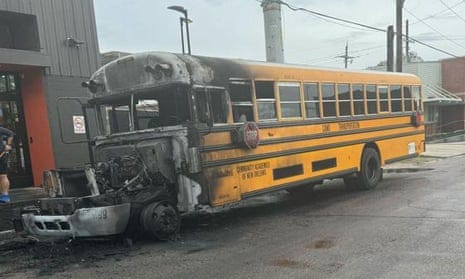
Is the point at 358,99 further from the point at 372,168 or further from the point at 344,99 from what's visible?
the point at 372,168

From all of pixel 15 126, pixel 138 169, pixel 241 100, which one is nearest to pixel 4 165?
pixel 15 126

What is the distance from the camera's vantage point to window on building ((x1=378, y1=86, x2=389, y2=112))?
11758mm

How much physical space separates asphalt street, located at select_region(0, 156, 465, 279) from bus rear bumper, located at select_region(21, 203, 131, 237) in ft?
0.95

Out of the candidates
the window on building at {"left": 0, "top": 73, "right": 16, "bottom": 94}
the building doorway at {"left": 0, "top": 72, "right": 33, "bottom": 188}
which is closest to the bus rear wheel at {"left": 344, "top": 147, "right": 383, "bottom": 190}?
the building doorway at {"left": 0, "top": 72, "right": 33, "bottom": 188}

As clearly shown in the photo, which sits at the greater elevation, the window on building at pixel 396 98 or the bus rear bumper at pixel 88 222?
the window on building at pixel 396 98

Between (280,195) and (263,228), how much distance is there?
156 inches

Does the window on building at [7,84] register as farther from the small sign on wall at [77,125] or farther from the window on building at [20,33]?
the small sign on wall at [77,125]

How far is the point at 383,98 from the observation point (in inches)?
467

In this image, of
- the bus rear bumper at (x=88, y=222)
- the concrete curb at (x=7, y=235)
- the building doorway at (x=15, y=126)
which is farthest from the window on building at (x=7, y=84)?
the bus rear bumper at (x=88, y=222)

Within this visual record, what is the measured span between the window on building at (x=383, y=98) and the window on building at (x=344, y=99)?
4.70ft

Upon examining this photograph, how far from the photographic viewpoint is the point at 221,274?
5.46 m

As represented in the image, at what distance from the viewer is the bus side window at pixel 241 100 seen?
8102 millimetres

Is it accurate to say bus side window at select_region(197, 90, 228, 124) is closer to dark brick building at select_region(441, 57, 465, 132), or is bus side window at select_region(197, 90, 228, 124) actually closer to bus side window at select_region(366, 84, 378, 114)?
bus side window at select_region(366, 84, 378, 114)

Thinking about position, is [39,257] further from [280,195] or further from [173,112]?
[280,195]
